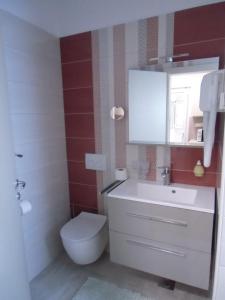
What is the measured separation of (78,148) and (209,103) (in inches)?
Result: 52.8

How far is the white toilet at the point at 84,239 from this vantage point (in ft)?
5.78

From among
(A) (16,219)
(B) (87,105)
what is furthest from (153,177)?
(A) (16,219)

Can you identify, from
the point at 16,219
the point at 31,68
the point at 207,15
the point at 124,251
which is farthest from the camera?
the point at 31,68

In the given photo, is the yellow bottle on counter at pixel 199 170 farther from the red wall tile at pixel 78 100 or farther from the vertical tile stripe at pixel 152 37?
the red wall tile at pixel 78 100

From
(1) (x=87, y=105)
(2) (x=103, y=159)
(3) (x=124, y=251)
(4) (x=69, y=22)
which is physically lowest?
(3) (x=124, y=251)

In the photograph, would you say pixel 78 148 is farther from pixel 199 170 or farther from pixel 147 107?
pixel 199 170

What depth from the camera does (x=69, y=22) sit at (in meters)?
2.02

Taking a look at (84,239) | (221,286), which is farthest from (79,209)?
(221,286)

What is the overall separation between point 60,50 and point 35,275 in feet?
7.04

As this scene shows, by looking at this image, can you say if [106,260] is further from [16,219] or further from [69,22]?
[69,22]

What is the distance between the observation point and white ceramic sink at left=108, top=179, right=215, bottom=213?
1.44 meters

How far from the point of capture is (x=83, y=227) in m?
1.92

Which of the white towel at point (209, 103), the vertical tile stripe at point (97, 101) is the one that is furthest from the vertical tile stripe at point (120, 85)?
the white towel at point (209, 103)

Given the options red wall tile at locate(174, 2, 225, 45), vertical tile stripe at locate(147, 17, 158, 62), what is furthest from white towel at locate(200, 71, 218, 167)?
vertical tile stripe at locate(147, 17, 158, 62)
